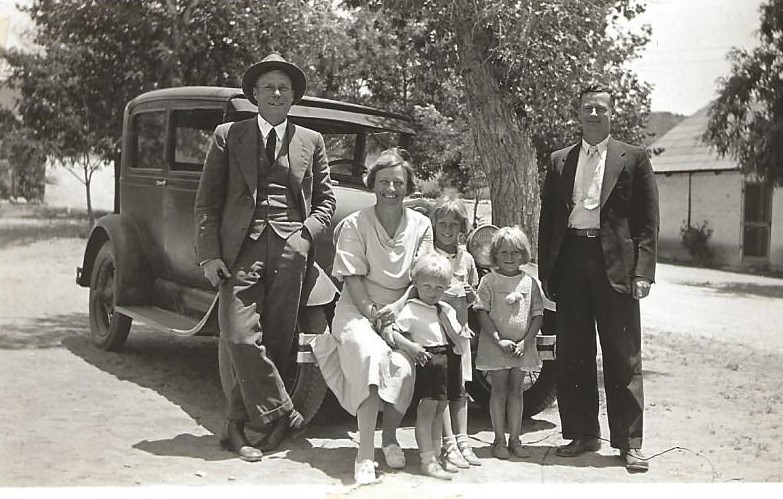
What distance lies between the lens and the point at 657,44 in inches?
228

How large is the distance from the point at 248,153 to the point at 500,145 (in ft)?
7.48

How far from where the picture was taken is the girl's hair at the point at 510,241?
4.05 metres

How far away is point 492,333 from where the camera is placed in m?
4.05

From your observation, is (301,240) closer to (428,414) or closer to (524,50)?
(428,414)

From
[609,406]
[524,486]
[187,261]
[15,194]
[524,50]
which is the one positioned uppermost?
[524,50]

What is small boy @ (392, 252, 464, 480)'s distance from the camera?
373 cm

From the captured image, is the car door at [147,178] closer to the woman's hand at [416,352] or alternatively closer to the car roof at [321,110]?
the car roof at [321,110]

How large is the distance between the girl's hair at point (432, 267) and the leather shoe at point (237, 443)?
3.81 feet

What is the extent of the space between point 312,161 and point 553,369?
1.89 metres

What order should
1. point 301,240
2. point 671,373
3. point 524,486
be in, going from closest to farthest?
point 524,486 → point 301,240 → point 671,373

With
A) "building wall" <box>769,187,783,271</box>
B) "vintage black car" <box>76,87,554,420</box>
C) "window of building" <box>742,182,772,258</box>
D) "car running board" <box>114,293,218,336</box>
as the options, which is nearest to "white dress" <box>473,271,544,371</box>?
"vintage black car" <box>76,87,554,420</box>

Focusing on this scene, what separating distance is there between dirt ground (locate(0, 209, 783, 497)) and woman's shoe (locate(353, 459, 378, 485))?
4cm

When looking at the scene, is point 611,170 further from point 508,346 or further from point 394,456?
point 394,456

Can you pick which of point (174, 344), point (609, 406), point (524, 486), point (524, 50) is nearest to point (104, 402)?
point (174, 344)
